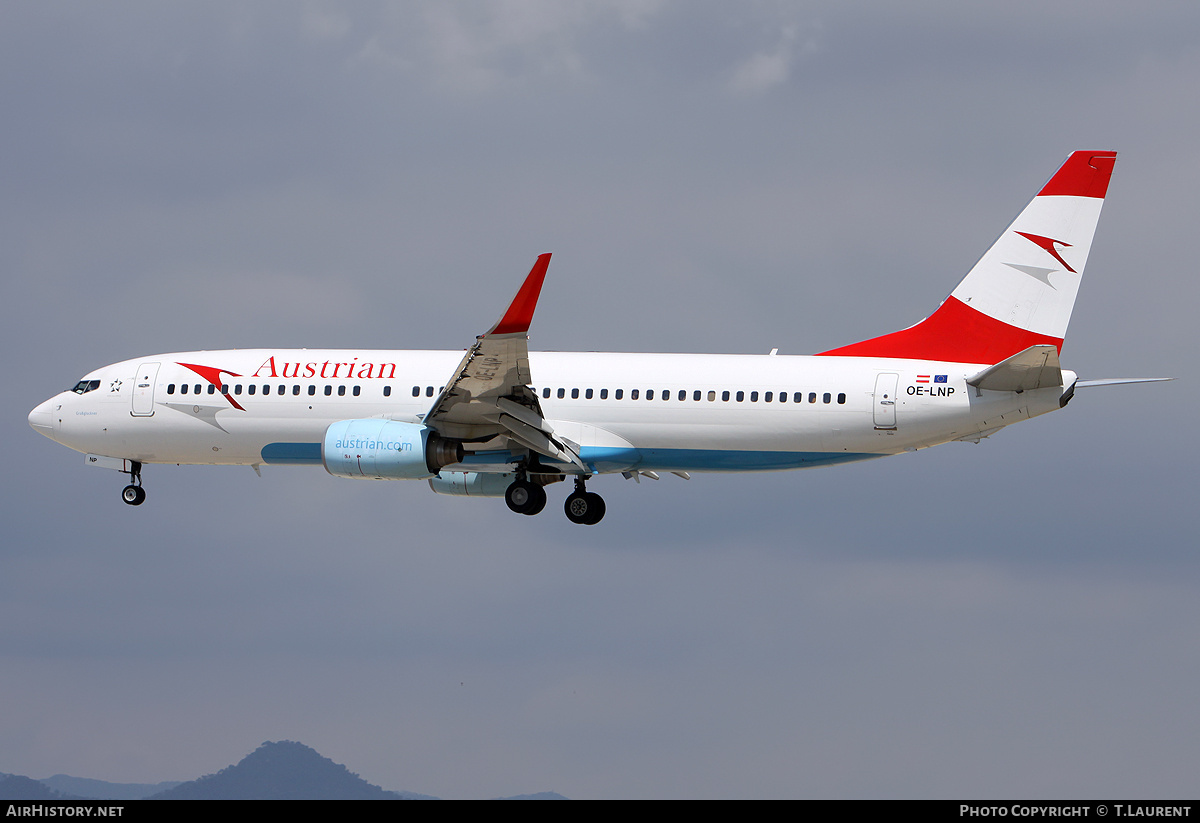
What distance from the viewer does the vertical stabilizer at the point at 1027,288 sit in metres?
43.1

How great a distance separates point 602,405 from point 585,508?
3.81 m

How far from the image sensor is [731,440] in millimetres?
42719

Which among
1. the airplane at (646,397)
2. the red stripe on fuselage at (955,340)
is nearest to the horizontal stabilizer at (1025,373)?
the airplane at (646,397)

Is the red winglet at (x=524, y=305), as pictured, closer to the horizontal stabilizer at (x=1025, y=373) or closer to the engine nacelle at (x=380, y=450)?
the engine nacelle at (x=380, y=450)

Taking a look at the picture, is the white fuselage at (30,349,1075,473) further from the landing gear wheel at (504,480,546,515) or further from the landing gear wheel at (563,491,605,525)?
the landing gear wheel at (563,491,605,525)

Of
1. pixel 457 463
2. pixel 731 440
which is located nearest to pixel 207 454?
pixel 457 463

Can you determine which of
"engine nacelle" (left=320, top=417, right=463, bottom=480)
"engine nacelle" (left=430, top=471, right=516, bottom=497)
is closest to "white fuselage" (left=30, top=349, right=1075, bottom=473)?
"engine nacelle" (left=320, top=417, right=463, bottom=480)

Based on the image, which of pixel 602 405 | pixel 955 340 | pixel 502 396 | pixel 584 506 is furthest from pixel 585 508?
pixel 955 340

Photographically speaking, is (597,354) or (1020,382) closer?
(1020,382)

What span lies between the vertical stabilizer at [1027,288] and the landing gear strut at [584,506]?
8.71 meters
